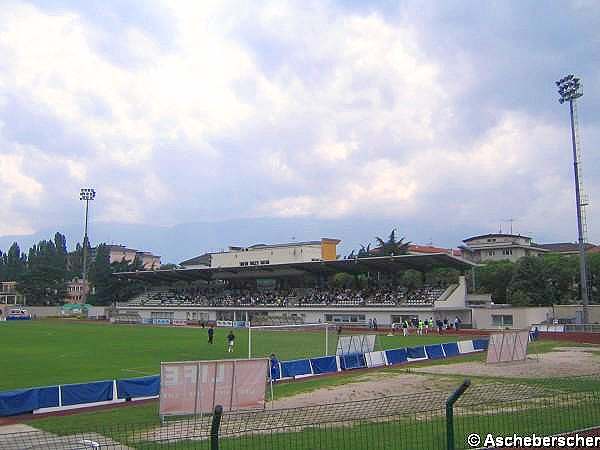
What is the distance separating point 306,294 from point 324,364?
59.0m

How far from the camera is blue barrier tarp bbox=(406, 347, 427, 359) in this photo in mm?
37188

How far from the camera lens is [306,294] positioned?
9119 cm

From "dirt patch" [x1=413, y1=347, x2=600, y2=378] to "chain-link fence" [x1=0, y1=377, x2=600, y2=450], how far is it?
8380 mm

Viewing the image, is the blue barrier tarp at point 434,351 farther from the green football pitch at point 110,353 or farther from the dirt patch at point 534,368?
the green football pitch at point 110,353

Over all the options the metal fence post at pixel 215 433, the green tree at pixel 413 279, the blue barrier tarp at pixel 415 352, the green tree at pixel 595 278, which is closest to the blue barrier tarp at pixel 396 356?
the blue barrier tarp at pixel 415 352

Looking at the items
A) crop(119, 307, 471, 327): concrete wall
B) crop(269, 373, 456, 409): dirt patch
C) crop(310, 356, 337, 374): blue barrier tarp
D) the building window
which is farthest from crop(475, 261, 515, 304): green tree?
crop(269, 373, 456, 409): dirt patch

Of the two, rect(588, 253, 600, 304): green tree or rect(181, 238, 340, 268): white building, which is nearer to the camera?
rect(588, 253, 600, 304): green tree

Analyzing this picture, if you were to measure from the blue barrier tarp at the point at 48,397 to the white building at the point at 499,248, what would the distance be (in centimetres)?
11677

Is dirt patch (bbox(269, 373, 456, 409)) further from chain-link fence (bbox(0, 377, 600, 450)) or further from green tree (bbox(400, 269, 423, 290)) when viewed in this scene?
green tree (bbox(400, 269, 423, 290))

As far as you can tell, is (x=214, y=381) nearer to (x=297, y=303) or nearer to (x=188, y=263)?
(x=297, y=303)

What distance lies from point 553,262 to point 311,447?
78280mm

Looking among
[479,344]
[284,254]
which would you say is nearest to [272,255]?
[284,254]

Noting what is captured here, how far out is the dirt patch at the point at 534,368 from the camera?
28.4 metres

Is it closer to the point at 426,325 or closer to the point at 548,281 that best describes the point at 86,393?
the point at 426,325
